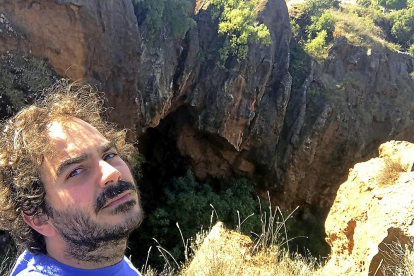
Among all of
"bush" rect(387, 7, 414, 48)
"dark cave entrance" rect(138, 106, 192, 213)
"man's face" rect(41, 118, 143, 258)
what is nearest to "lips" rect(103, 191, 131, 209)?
"man's face" rect(41, 118, 143, 258)

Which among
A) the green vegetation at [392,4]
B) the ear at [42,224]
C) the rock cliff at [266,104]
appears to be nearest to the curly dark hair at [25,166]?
the ear at [42,224]

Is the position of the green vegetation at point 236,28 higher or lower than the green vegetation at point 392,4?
lower

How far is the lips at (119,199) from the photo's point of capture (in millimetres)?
1474

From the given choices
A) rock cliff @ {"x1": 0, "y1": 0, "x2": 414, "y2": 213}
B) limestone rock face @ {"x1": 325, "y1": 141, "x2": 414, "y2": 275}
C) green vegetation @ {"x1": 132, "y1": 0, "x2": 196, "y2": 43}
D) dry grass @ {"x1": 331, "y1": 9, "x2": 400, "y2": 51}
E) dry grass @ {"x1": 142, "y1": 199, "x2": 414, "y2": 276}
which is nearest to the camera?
dry grass @ {"x1": 142, "y1": 199, "x2": 414, "y2": 276}

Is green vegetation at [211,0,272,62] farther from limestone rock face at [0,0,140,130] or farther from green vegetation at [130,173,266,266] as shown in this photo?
green vegetation at [130,173,266,266]

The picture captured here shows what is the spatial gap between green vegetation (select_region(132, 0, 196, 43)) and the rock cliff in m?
0.21

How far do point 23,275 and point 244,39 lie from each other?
9265 millimetres

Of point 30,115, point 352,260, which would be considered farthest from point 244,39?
point 30,115

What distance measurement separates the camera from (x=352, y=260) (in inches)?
164

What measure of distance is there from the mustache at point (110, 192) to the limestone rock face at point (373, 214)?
269 centimetres

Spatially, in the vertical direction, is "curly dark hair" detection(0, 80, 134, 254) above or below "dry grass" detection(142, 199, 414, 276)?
above

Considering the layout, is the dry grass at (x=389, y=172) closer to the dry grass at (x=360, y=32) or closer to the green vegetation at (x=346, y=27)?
the green vegetation at (x=346, y=27)

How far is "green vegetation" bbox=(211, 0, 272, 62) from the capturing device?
9883mm

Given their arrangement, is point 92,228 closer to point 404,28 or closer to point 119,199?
point 119,199
